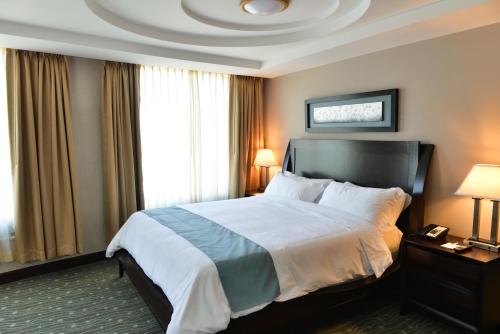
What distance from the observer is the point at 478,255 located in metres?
2.35

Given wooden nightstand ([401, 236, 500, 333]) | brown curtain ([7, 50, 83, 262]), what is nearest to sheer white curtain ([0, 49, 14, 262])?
brown curtain ([7, 50, 83, 262])

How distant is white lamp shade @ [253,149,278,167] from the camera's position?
479cm

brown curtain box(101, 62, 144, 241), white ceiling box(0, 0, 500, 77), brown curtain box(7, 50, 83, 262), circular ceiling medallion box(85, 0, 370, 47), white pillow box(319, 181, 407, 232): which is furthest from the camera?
brown curtain box(101, 62, 144, 241)

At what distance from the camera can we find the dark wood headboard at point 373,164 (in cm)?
302

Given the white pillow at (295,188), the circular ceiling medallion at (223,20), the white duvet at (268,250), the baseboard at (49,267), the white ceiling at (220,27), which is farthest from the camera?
the white pillow at (295,188)

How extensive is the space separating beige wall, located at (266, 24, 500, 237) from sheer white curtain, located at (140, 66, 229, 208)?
199 cm

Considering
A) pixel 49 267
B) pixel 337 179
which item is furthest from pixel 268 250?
pixel 49 267

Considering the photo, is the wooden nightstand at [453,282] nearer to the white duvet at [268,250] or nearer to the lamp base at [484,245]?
the lamp base at [484,245]

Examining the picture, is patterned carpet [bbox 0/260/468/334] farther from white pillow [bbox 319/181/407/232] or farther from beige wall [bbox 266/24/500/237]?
beige wall [bbox 266/24/500/237]

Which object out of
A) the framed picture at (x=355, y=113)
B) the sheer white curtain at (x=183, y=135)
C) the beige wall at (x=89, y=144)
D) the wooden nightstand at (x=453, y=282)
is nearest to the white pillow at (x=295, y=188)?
the framed picture at (x=355, y=113)

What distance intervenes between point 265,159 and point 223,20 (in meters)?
2.22

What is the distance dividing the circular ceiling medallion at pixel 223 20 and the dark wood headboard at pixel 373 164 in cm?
125

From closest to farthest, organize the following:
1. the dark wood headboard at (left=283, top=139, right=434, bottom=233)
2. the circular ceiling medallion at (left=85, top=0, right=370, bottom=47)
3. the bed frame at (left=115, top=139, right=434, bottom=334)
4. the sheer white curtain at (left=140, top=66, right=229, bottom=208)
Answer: the bed frame at (left=115, top=139, right=434, bottom=334)
the circular ceiling medallion at (left=85, top=0, right=370, bottom=47)
the dark wood headboard at (left=283, top=139, right=434, bottom=233)
the sheer white curtain at (left=140, top=66, right=229, bottom=208)

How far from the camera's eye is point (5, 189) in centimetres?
342
